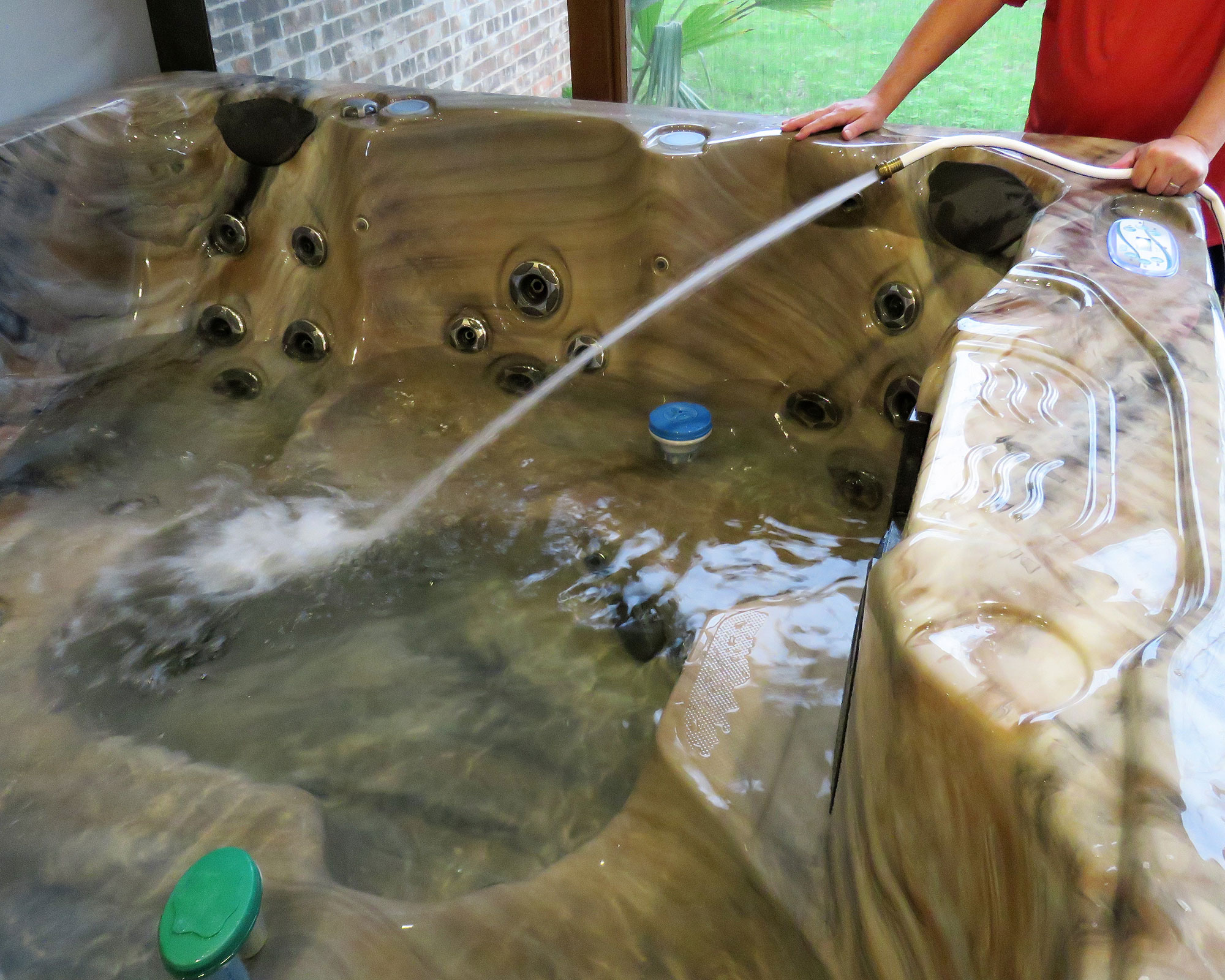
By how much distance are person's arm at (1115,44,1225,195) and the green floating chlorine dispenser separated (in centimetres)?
99

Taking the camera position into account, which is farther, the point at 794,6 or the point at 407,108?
the point at 794,6

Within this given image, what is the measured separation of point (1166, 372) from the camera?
64 centimetres

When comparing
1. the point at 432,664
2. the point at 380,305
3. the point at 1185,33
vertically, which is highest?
the point at 1185,33

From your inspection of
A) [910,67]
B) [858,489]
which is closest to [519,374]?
[858,489]

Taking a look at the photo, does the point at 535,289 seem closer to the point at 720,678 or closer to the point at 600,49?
the point at 600,49

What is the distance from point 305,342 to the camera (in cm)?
146

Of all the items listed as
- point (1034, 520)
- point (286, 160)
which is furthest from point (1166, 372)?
point (286, 160)

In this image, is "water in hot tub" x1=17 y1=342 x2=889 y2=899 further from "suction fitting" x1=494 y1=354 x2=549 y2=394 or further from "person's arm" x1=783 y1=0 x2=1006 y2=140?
"person's arm" x1=783 y1=0 x2=1006 y2=140

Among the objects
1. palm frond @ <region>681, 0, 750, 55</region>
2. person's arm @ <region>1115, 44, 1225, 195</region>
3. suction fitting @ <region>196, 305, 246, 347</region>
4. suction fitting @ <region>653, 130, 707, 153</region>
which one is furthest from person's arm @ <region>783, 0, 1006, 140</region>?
suction fitting @ <region>196, 305, 246, 347</region>

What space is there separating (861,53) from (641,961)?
4.92 ft

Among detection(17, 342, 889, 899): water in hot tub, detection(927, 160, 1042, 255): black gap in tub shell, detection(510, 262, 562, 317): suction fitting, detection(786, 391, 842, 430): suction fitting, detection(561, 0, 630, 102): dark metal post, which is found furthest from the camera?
detection(561, 0, 630, 102): dark metal post

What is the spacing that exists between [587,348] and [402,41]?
5.26 feet

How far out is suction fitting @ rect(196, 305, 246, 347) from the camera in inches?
57.1

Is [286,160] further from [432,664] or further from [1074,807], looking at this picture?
[1074,807]
